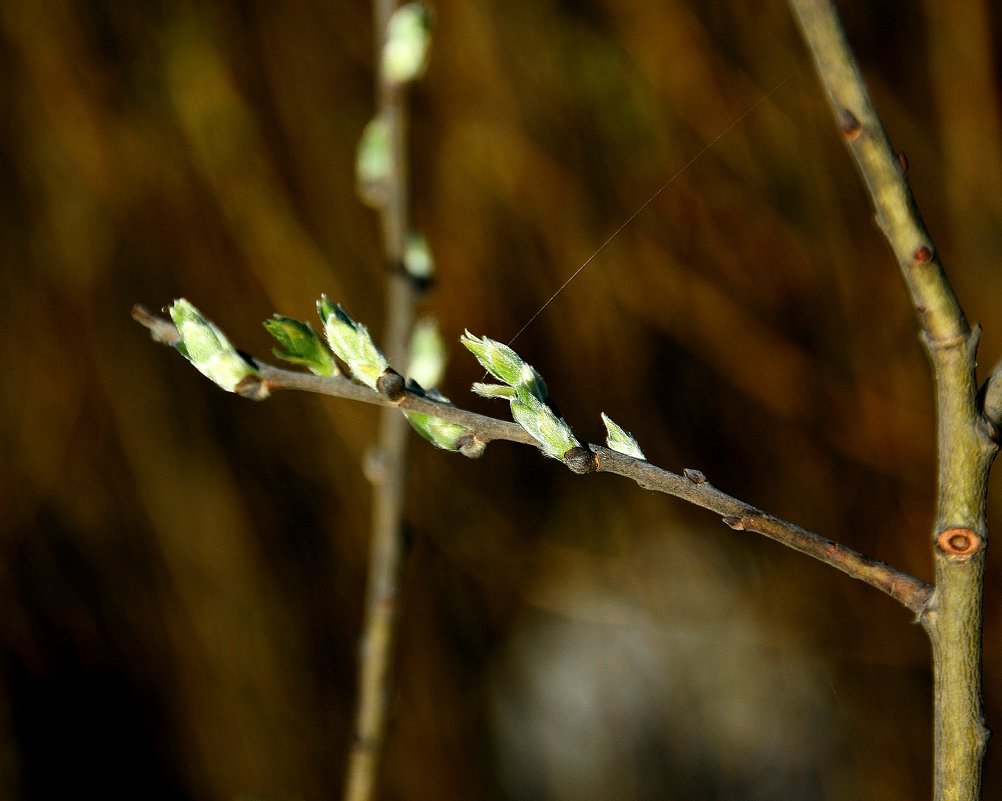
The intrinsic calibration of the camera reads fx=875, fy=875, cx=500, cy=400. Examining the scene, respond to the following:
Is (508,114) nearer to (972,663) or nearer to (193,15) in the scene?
(193,15)

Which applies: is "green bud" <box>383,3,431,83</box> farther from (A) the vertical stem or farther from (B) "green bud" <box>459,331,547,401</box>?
(B) "green bud" <box>459,331,547,401</box>

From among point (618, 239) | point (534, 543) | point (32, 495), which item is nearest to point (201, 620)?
point (32, 495)

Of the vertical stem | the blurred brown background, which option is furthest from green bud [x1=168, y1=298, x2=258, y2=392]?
the blurred brown background

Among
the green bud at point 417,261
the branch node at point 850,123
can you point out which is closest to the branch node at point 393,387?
the branch node at point 850,123

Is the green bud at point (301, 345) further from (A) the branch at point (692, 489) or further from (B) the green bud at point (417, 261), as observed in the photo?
(B) the green bud at point (417, 261)

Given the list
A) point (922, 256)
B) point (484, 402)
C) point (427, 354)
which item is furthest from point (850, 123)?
point (484, 402)
